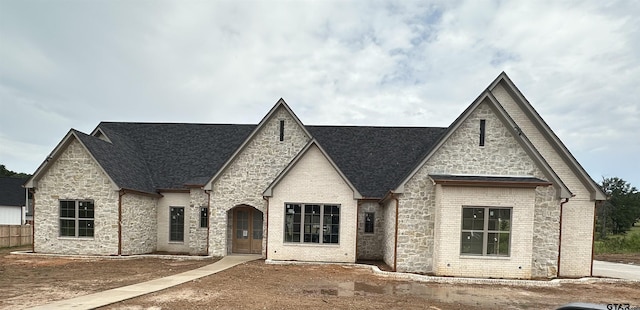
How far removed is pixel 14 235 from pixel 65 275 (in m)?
13.5

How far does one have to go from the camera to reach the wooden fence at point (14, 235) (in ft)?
70.2

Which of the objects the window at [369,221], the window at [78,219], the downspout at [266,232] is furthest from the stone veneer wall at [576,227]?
the window at [78,219]

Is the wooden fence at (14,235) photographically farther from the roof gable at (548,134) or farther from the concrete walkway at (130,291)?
the roof gable at (548,134)

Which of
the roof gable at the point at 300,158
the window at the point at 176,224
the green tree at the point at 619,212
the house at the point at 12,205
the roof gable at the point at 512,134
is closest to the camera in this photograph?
the roof gable at the point at 512,134

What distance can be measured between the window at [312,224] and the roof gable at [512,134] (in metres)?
3.50

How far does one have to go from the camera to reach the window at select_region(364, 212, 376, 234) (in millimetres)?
18375

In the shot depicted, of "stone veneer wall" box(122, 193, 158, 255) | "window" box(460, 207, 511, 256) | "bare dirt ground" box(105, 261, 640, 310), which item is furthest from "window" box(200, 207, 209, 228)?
"window" box(460, 207, 511, 256)

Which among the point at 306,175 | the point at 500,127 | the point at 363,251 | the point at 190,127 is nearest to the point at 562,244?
the point at 500,127

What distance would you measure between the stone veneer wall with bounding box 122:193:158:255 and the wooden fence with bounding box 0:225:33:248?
9.93m

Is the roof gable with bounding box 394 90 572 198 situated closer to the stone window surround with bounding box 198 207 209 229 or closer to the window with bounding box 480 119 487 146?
the window with bounding box 480 119 487 146

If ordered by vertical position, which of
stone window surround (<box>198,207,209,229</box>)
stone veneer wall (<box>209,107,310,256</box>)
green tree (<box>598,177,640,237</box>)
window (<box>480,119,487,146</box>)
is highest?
window (<box>480,119,487,146</box>)

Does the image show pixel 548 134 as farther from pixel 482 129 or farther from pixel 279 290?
pixel 279 290

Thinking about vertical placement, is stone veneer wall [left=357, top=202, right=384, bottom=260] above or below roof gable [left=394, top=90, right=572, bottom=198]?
below

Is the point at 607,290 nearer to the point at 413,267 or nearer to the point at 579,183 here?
the point at 579,183
